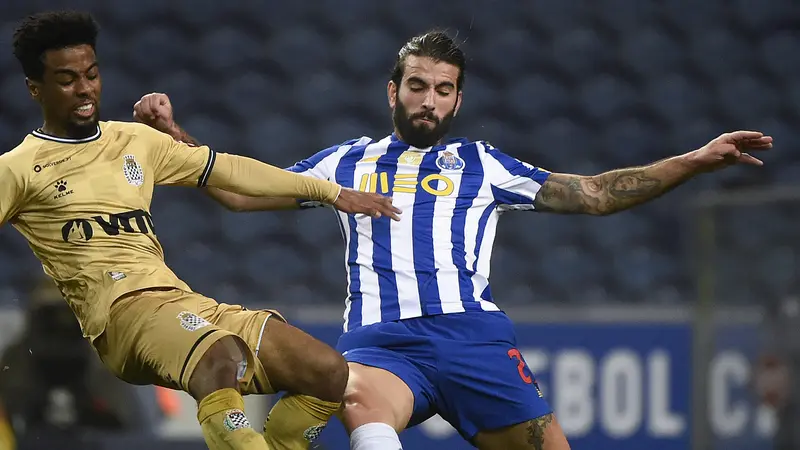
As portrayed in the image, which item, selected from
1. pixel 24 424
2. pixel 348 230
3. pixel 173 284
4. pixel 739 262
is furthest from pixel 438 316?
pixel 24 424

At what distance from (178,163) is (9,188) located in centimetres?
49

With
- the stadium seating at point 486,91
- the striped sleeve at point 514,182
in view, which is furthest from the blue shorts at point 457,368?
the stadium seating at point 486,91

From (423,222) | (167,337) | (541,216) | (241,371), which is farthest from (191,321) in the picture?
(541,216)

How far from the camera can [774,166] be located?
704cm

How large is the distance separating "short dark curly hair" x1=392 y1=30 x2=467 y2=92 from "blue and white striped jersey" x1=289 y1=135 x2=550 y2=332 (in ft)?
0.77

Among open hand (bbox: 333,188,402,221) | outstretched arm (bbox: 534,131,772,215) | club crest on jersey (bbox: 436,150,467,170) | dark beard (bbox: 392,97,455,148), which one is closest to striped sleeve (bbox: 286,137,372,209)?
dark beard (bbox: 392,97,455,148)

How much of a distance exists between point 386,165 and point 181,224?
3.22 meters

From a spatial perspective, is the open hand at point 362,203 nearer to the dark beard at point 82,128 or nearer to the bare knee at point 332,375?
the bare knee at point 332,375

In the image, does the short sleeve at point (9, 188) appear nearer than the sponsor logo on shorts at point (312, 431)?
Yes

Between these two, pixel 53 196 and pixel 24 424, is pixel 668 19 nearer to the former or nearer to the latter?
pixel 24 424

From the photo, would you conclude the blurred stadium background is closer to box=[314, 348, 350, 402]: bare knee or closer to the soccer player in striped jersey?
the soccer player in striped jersey

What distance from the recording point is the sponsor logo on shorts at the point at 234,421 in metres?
2.97

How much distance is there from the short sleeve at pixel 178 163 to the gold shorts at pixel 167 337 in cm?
34

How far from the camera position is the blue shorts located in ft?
11.6
